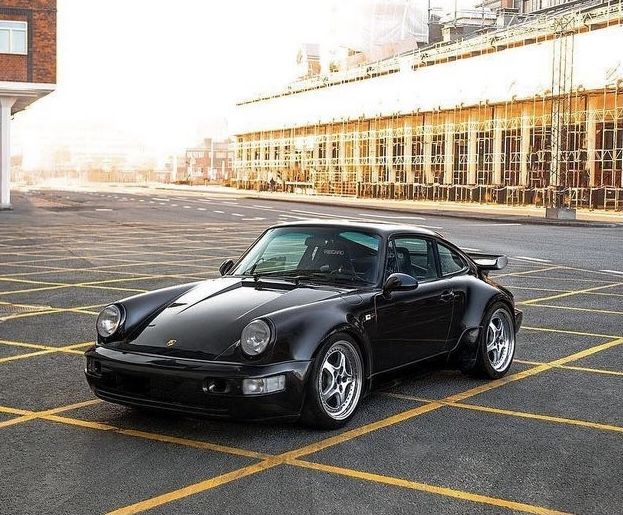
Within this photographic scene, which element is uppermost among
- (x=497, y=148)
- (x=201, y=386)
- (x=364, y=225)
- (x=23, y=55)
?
(x=23, y=55)

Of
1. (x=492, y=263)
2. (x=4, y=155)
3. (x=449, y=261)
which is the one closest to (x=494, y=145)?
(x=4, y=155)

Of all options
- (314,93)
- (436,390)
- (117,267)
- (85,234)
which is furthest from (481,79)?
(436,390)

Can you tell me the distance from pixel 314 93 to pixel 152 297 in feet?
235

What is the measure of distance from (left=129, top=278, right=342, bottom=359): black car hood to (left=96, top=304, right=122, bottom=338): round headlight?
0.78 feet

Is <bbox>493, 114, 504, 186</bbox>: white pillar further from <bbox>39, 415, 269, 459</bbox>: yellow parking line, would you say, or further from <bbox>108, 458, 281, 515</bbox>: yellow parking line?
<bbox>108, 458, 281, 515</bbox>: yellow parking line

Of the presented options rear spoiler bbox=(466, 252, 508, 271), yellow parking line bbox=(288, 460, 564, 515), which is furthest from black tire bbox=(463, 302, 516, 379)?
yellow parking line bbox=(288, 460, 564, 515)

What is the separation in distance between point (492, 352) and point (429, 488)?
111 inches

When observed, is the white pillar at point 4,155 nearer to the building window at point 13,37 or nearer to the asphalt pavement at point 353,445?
the building window at point 13,37

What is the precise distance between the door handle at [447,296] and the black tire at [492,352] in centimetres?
39

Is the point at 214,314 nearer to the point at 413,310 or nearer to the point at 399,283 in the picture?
the point at 399,283

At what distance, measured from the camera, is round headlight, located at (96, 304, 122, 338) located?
19.6ft

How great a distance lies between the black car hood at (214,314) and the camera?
18.3 feet

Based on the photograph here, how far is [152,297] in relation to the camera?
249 inches

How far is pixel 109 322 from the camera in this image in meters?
6.04
